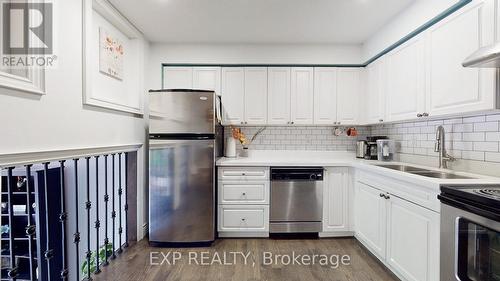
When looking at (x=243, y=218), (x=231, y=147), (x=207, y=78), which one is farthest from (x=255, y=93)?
(x=243, y=218)

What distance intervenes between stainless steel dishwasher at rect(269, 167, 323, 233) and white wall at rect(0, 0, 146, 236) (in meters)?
1.89

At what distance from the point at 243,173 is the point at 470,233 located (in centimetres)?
203

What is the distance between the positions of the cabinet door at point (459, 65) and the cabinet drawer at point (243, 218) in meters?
1.99

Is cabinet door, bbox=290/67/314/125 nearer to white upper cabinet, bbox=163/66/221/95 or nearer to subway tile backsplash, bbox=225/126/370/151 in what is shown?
subway tile backsplash, bbox=225/126/370/151

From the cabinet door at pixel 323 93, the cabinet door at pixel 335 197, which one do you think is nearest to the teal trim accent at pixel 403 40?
the cabinet door at pixel 323 93

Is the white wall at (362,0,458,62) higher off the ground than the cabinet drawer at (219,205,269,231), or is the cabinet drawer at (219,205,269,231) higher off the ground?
the white wall at (362,0,458,62)

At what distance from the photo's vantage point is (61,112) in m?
1.67

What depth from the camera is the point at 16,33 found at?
57.1 inches

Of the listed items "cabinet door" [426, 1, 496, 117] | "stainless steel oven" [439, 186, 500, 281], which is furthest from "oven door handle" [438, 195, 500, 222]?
"cabinet door" [426, 1, 496, 117]

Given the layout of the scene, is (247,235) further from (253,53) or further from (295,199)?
(253,53)

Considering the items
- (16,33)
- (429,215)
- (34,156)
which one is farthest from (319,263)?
(16,33)

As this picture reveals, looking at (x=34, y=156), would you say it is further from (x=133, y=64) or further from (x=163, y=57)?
(x=163, y=57)

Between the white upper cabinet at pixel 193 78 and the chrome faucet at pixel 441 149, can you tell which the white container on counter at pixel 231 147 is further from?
the chrome faucet at pixel 441 149

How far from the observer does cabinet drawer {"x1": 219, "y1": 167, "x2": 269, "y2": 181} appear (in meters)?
2.86
